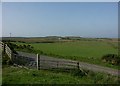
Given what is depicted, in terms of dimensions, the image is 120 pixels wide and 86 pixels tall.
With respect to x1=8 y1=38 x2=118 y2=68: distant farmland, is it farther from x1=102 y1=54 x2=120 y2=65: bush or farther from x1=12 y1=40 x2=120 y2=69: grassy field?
x1=102 y1=54 x2=120 y2=65: bush

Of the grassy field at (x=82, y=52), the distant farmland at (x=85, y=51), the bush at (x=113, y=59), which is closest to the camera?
the distant farmland at (x=85, y=51)

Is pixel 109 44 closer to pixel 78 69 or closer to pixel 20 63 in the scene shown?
pixel 78 69

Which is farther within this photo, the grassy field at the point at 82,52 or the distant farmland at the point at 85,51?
the grassy field at the point at 82,52

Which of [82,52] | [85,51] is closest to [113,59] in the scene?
[82,52]

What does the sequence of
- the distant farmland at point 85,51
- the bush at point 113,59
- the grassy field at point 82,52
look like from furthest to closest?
1. the grassy field at point 82,52
2. the bush at point 113,59
3. the distant farmland at point 85,51

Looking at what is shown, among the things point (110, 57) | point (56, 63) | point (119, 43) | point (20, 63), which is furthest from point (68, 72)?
point (110, 57)

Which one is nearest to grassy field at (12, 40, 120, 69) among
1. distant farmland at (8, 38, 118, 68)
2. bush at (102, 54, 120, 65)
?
distant farmland at (8, 38, 118, 68)

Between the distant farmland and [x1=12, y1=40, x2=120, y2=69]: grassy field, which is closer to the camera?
the distant farmland

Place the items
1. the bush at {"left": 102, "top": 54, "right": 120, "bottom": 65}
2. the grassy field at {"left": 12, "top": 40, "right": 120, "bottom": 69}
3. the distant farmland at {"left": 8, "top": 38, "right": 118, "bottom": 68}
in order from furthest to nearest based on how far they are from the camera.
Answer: the grassy field at {"left": 12, "top": 40, "right": 120, "bottom": 69}, the bush at {"left": 102, "top": 54, "right": 120, "bottom": 65}, the distant farmland at {"left": 8, "top": 38, "right": 118, "bottom": 68}

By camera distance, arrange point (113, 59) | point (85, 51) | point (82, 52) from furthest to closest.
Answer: point (85, 51)
point (82, 52)
point (113, 59)

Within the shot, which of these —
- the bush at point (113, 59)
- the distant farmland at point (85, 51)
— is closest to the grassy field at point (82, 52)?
the distant farmland at point (85, 51)

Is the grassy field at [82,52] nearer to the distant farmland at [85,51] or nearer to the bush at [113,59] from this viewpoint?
the distant farmland at [85,51]

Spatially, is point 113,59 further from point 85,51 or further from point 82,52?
point 85,51

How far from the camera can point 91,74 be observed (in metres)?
19.5
